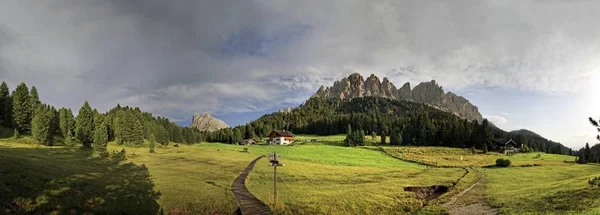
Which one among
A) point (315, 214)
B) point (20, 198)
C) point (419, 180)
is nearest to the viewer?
point (20, 198)

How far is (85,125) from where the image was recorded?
111000 millimetres

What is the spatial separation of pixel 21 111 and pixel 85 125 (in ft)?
64.1

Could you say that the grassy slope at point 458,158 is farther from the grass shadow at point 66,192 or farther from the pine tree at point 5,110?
the pine tree at point 5,110

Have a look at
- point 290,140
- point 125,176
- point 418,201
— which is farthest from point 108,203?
point 290,140

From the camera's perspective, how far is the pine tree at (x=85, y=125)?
343 feet

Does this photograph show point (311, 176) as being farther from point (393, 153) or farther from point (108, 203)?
point (393, 153)

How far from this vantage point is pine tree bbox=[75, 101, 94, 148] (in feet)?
343

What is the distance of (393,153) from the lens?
394 ft

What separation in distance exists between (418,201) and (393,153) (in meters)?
80.4

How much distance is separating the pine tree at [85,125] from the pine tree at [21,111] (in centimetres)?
1502

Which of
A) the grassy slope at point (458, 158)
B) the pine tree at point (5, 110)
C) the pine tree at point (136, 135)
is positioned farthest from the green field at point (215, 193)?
the pine tree at point (5, 110)

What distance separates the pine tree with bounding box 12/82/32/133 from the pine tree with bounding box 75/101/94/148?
591 inches

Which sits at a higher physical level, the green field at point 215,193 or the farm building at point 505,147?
the farm building at point 505,147

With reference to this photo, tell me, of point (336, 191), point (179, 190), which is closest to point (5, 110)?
point (179, 190)
